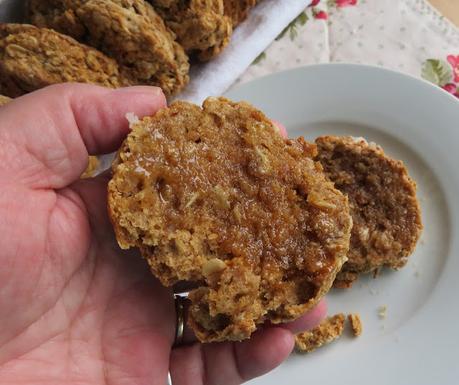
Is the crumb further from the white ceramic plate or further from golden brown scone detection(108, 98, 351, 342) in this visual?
the white ceramic plate

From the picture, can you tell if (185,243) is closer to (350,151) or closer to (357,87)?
(350,151)

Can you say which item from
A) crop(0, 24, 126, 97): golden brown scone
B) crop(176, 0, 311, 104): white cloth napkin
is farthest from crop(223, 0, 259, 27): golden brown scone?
crop(0, 24, 126, 97): golden brown scone

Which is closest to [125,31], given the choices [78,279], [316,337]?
[78,279]

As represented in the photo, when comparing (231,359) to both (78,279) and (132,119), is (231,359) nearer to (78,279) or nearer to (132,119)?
(78,279)

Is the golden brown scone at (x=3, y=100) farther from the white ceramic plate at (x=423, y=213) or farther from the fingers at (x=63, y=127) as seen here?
the white ceramic plate at (x=423, y=213)

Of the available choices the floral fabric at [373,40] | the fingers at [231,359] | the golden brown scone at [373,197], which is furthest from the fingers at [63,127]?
the floral fabric at [373,40]

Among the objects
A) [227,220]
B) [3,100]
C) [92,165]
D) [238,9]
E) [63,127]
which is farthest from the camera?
[238,9]
